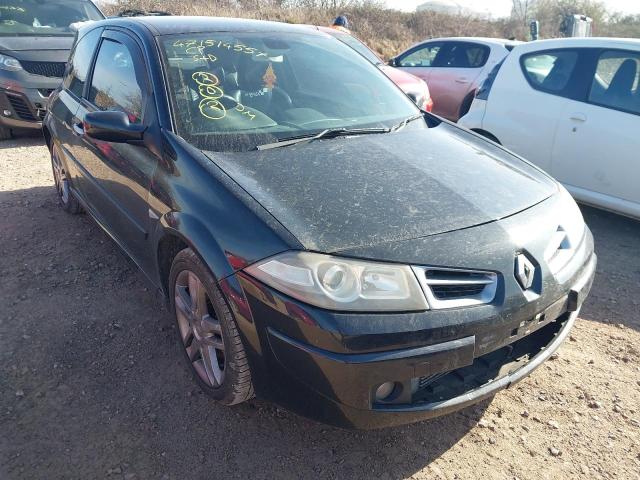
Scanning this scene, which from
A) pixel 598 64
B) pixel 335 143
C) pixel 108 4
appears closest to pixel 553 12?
pixel 108 4

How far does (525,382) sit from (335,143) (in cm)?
156

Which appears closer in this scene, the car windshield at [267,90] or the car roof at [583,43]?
the car windshield at [267,90]

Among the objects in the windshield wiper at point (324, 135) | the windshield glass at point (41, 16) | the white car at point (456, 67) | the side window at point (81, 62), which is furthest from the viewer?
the white car at point (456, 67)

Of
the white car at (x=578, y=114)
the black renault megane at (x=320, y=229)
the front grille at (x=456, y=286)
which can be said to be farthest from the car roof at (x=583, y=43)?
the front grille at (x=456, y=286)

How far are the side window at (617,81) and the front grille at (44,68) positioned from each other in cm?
625

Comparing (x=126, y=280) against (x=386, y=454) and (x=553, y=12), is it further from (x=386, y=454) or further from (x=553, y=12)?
(x=553, y=12)

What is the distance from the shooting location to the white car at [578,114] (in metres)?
4.41

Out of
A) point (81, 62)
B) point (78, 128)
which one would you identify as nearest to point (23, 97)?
point (81, 62)

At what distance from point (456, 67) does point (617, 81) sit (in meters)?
4.38

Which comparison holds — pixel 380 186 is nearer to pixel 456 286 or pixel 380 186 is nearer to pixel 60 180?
pixel 456 286

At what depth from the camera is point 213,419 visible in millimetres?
2480

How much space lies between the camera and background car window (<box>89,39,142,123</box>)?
2961 mm

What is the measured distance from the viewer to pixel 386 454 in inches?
90.7

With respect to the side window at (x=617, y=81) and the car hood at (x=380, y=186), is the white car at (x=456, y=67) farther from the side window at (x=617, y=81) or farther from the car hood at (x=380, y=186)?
the car hood at (x=380, y=186)
